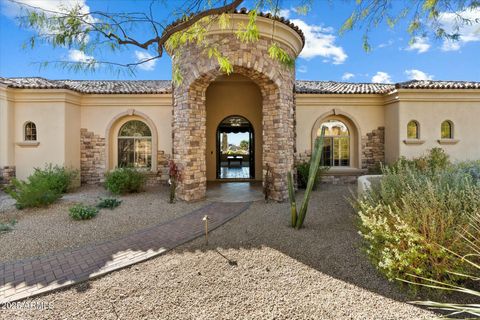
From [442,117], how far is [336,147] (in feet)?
14.5

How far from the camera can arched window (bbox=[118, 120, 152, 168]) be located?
36.4ft

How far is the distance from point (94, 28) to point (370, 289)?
5656 mm

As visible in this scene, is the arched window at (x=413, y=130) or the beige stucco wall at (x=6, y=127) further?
the arched window at (x=413, y=130)

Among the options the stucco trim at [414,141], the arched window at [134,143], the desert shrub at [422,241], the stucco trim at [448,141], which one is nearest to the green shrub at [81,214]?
the arched window at [134,143]

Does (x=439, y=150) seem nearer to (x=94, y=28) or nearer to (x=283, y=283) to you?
(x=283, y=283)

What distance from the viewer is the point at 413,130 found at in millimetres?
10312

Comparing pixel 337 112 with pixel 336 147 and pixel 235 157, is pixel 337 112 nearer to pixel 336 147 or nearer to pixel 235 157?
pixel 336 147

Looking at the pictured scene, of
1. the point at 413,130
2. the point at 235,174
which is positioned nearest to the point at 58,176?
the point at 235,174

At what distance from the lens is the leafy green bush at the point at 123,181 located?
8.61 metres

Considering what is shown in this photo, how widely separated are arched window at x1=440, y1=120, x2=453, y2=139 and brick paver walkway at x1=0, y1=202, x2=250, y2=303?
11.0m

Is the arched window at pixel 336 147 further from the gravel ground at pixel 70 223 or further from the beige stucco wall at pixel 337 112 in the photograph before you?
the gravel ground at pixel 70 223

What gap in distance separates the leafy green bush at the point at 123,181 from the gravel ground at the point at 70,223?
464 millimetres

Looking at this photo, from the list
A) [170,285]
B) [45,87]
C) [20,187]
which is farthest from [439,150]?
[45,87]

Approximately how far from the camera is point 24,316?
8.88 ft
